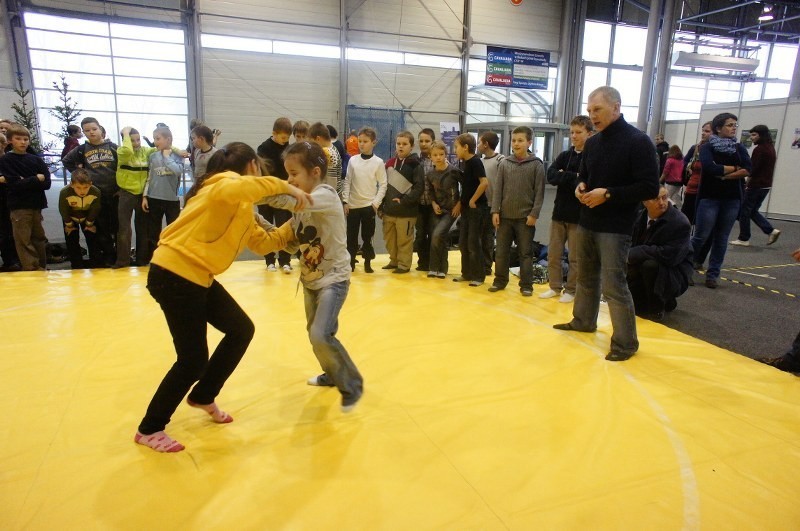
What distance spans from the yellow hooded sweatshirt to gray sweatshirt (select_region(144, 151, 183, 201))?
13.7 feet

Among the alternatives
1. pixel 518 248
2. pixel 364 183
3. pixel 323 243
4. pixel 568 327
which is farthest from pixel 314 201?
pixel 364 183

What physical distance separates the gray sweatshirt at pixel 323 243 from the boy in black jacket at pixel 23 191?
4667 mm

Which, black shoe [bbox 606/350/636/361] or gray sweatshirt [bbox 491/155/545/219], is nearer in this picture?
black shoe [bbox 606/350/636/361]

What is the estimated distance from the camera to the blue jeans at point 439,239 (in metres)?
5.91

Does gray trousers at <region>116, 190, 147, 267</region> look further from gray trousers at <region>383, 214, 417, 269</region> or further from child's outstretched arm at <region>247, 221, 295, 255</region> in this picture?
child's outstretched arm at <region>247, 221, 295, 255</region>

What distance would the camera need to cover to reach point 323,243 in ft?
9.00

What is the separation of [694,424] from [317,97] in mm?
14449

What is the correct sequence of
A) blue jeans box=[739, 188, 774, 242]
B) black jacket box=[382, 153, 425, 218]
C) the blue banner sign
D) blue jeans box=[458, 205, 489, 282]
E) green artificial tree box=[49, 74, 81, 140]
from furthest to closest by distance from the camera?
the blue banner sign
green artificial tree box=[49, 74, 81, 140]
blue jeans box=[739, 188, 774, 242]
black jacket box=[382, 153, 425, 218]
blue jeans box=[458, 205, 489, 282]

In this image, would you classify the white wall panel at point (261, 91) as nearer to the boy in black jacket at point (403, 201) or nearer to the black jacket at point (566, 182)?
the boy in black jacket at point (403, 201)

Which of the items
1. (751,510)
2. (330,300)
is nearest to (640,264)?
(751,510)

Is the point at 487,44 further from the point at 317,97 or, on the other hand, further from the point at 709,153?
the point at 709,153

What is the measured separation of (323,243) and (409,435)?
110 cm

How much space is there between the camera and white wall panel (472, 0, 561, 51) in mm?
16844

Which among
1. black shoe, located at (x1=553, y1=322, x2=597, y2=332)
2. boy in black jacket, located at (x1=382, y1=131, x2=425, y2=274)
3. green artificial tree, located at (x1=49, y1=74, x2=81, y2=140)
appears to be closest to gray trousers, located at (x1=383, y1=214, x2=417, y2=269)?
boy in black jacket, located at (x1=382, y1=131, x2=425, y2=274)
